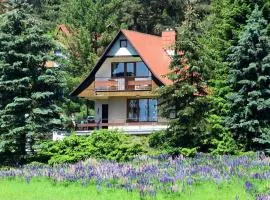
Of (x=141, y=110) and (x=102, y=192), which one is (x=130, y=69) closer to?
(x=141, y=110)

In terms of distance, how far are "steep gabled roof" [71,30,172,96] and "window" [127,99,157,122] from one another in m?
3.04

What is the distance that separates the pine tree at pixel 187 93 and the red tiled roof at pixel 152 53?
618 inches

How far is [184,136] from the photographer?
26.8 metres

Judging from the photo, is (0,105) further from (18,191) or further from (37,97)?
(18,191)

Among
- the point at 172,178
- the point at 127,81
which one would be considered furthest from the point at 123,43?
the point at 172,178

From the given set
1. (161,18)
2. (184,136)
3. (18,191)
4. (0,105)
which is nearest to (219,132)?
(184,136)

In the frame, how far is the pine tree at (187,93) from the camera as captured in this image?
84.9ft

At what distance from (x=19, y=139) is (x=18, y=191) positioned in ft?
38.5

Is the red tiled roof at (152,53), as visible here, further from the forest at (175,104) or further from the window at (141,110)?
the forest at (175,104)

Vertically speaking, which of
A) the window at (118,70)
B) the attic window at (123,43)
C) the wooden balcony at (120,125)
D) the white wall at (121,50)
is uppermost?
the attic window at (123,43)

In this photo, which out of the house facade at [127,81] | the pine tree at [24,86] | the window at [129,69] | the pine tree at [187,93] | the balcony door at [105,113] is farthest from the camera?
the balcony door at [105,113]

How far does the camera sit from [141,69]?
4572 cm

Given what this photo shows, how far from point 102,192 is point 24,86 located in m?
14.2

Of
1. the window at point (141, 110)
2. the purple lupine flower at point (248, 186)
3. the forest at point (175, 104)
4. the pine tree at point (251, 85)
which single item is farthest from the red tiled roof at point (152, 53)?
the purple lupine flower at point (248, 186)
